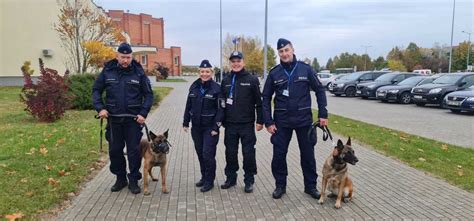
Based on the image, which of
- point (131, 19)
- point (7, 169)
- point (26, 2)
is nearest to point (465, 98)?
point (7, 169)

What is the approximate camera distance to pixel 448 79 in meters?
19.8

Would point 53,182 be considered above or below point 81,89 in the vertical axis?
below

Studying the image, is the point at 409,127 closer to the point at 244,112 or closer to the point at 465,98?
the point at 465,98

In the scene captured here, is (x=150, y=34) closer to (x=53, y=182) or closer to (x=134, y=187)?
(x=53, y=182)

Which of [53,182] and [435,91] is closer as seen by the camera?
[53,182]

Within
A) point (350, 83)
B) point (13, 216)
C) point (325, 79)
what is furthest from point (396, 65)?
point (13, 216)

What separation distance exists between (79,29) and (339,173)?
27201 mm

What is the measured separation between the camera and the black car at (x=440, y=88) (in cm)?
1859

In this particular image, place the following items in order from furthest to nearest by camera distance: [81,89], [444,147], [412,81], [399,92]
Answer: [412,81] < [399,92] < [81,89] < [444,147]

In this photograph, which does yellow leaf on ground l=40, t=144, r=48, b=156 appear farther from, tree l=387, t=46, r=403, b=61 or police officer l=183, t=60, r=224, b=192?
tree l=387, t=46, r=403, b=61

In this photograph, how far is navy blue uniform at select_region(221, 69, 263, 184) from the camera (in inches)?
216

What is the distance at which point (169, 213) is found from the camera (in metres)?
4.82

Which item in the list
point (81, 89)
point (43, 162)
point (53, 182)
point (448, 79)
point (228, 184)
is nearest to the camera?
point (53, 182)

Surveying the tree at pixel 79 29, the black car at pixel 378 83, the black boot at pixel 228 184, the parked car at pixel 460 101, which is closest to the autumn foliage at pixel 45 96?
the black boot at pixel 228 184
